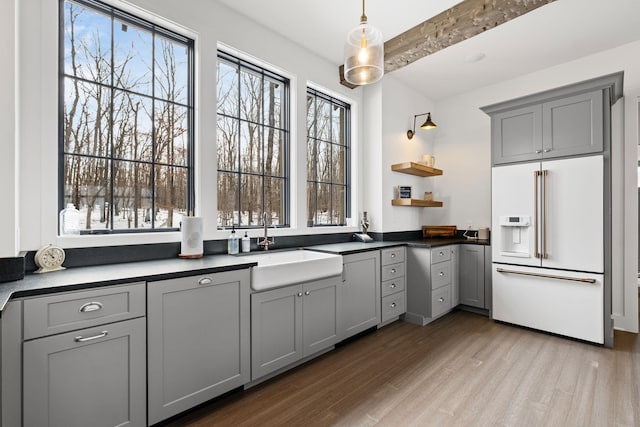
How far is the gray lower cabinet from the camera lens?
2201 millimetres

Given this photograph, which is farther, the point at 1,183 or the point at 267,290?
the point at 267,290

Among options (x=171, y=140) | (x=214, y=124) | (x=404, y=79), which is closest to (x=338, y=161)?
(x=404, y=79)

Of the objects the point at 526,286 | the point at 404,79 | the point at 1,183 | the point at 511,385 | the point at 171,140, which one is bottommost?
the point at 511,385

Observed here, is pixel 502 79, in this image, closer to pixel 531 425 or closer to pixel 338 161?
pixel 338 161

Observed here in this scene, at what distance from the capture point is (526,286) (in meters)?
3.35

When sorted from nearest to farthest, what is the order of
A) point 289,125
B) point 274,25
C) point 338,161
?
1. point 274,25
2. point 289,125
3. point 338,161

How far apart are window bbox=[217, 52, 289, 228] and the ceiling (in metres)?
0.54

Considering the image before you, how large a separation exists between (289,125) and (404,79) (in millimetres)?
1872

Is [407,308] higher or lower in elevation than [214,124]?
lower

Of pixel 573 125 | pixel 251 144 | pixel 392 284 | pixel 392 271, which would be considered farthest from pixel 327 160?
pixel 573 125

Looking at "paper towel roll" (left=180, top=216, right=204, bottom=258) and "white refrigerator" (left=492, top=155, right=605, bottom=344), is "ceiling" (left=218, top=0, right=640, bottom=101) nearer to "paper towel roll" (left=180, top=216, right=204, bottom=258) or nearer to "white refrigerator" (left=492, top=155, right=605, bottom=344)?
"white refrigerator" (left=492, top=155, right=605, bottom=344)

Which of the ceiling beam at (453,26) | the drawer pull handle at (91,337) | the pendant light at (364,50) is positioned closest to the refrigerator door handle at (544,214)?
the ceiling beam at (453,26)

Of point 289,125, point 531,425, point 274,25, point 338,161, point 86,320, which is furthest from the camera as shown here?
Answer: point 338,161

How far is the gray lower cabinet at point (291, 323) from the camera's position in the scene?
220cm
